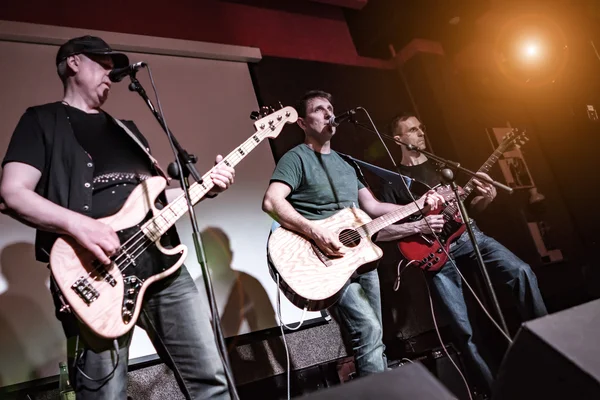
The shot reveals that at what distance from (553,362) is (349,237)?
6.00ft

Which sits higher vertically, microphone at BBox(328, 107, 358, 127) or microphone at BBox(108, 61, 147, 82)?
microphone at BBox(108, 61, 147, 82)

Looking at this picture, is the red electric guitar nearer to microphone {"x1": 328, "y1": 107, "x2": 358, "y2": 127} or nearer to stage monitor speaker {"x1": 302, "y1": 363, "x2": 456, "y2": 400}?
microphone {"x1": 328, "y1": 107, "x2": 358, "y2": 127}

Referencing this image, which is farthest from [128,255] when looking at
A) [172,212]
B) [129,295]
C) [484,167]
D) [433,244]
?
[484,167]

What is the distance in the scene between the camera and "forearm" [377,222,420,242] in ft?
11.1

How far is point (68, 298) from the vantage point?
5.40ft

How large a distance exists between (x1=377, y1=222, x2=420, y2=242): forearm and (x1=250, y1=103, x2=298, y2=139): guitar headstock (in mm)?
1157

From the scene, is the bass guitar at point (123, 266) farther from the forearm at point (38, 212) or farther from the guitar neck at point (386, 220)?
the guitar neck at point (386, 220)

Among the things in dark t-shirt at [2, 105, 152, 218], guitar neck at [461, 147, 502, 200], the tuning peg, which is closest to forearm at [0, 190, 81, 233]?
dark t-shirt at [2, 105, 152, 218]

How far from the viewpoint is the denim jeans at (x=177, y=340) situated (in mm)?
1676

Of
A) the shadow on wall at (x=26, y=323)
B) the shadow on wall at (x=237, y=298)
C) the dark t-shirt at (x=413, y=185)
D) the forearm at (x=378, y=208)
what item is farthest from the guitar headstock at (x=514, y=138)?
the shadow on wall at (x=26, y=323)

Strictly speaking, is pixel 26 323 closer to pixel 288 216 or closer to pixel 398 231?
pixel 288 216

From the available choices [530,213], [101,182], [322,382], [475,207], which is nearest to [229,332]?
[322,382]

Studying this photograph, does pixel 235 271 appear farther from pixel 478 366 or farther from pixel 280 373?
pixel 478 366

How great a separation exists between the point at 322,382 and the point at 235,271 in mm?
1043
